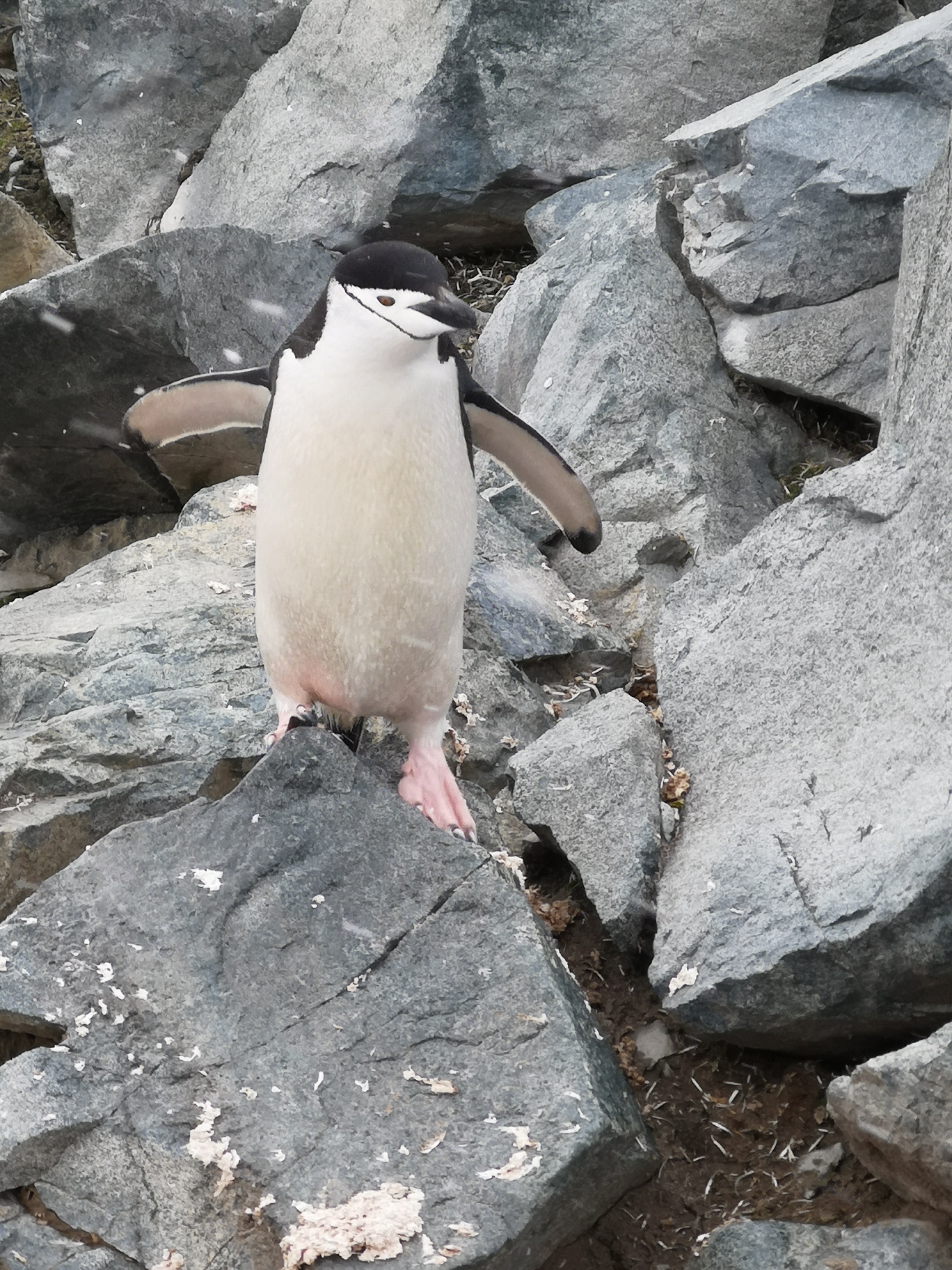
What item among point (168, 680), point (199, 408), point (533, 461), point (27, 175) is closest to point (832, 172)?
point (533, 461)

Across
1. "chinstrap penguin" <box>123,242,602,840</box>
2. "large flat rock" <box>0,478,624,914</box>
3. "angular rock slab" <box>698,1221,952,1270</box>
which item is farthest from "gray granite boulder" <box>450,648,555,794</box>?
"angular rock slab" <box>698,1221,952,1270</box>

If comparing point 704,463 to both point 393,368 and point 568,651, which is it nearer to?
point 568,651

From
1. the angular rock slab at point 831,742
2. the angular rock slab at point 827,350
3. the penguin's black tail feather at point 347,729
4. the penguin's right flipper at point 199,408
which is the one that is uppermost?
the penguin's right flipper at point 199,408

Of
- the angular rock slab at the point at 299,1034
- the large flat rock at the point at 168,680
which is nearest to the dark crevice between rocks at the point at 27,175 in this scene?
the large flat rock at the point at 168,680

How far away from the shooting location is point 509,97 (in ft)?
20.0

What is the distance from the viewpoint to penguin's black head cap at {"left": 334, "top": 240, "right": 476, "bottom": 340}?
259 cm

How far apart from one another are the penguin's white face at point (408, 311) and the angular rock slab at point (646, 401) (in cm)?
208

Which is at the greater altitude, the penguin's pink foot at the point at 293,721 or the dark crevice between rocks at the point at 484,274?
the penguin's pink foot at the point at 293,721

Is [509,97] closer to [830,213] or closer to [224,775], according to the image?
[830,213]

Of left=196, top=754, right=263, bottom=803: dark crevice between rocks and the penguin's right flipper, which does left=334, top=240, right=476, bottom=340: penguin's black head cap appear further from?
left=196, top=754, right=263, bottom=803: dark crevice between rocks

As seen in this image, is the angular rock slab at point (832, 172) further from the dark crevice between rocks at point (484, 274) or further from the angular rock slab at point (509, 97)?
the dark crevice between rocks at point (484, 274)

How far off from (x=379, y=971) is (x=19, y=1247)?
73cm

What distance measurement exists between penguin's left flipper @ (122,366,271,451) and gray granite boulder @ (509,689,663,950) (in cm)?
106

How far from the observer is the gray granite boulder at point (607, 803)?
3041 millimetres
